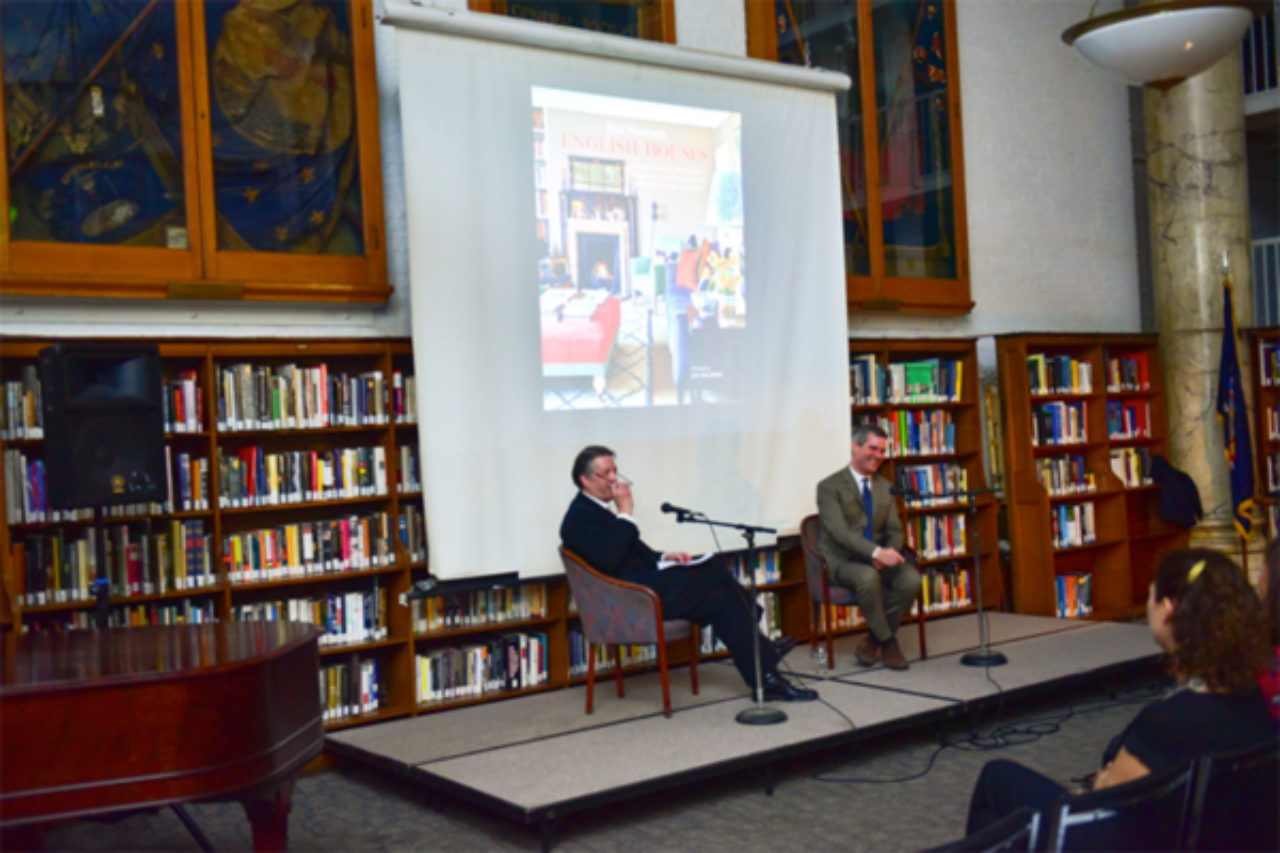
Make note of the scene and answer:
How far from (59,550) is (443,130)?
8.09ft

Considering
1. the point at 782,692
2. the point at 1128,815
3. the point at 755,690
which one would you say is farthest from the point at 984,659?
the point at 1128,815

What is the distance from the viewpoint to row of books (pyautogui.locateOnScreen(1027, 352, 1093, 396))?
8141mm

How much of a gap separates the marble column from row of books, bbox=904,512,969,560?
1971mm

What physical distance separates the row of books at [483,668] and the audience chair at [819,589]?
145cm

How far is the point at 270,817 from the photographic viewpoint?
3250mm

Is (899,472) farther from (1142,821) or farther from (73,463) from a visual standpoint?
(1142,821)

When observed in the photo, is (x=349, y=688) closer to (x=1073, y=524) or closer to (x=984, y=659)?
(x=984, y=659)

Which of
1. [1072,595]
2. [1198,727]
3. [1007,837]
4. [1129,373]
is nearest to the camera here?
[1007,837]

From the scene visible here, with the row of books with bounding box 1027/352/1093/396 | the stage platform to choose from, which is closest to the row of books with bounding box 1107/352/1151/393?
the row of books with bounding box 1027/352/1093/396

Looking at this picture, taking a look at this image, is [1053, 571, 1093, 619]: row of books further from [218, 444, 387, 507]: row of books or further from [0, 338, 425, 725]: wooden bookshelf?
[218, 444, 387, 507]: row of books

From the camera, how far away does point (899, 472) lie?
7.65 metres

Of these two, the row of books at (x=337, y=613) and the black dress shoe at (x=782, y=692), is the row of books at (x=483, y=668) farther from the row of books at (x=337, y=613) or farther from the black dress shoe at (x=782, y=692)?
the black dress shoe at (x=782, y=692)

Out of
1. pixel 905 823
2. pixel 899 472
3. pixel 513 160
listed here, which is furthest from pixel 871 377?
pixel 905 823

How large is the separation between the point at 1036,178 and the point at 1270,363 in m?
2.22
